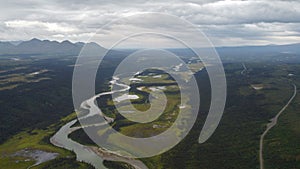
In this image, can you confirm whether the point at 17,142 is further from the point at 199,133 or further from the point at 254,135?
the point at 254,135

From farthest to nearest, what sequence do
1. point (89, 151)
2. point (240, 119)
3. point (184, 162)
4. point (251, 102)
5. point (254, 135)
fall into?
point (251, 102), point (240, 119), point (254, 135), point (89, 151), point (184, 162)

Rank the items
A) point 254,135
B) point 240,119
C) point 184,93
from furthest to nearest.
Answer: point 184,93 < point 240,119 < point 254,135

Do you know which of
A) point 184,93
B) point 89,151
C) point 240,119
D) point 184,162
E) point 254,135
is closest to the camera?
point 184,162

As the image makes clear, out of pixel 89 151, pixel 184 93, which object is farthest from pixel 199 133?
pixel 184 93

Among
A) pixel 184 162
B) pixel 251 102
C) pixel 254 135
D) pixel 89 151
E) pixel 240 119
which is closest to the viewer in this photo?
pixel 184 162

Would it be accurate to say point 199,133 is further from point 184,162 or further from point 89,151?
point 89,151

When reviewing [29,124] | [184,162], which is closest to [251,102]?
[184,162]

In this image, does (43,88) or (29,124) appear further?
(43,88)

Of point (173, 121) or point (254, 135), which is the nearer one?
point (254, 135)
